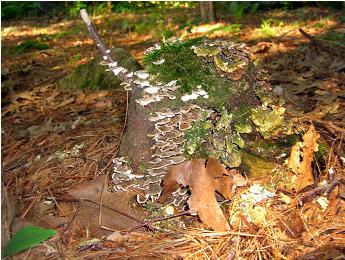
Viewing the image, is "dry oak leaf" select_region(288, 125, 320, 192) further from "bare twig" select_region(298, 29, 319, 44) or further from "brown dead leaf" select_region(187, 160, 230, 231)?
"bare twig" select_region(298, 29, 319, 44)

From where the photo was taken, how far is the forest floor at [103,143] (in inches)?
84.3

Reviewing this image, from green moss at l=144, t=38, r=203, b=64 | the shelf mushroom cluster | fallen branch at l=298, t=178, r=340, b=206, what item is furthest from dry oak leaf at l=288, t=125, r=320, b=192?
green moss at l=144, t=38, r=203, b=64

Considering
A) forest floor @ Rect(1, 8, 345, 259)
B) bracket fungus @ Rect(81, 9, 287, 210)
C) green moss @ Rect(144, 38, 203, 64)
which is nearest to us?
forest floor @ Rect(1, 8, 345, 259)

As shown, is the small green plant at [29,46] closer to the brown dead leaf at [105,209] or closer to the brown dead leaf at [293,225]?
the brown dead leaf at [105,209]

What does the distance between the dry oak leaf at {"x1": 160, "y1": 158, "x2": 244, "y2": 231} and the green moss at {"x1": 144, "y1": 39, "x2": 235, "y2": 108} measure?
1.47 feet

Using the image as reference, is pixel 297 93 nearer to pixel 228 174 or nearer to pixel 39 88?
pixel 228 174

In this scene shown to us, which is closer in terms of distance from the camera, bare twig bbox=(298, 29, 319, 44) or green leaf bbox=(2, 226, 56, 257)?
green leaf bbox=(2, 226, 56, 257)

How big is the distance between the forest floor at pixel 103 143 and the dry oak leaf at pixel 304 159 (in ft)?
0.40

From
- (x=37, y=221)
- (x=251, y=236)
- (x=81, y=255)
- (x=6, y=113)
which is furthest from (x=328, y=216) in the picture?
(x=6, y=113)

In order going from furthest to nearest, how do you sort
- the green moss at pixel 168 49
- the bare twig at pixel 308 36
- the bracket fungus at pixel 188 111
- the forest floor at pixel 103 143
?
1. the bare twig at pixel 308 36
2. the green moss at pixel 168 49
3. the bracket fungus at pixel 188 111
4. the forest floor at pixel 103 143

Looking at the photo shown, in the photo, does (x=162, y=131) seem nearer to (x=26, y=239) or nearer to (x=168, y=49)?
(x=168, y=49)

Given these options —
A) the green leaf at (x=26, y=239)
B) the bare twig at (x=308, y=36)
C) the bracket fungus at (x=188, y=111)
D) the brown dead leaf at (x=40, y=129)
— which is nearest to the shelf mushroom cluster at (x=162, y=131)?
the bracket fungus at (x=188, y=111)

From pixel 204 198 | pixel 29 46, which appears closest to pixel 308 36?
pixel 204 198

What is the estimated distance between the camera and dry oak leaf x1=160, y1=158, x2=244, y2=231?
223 cm
